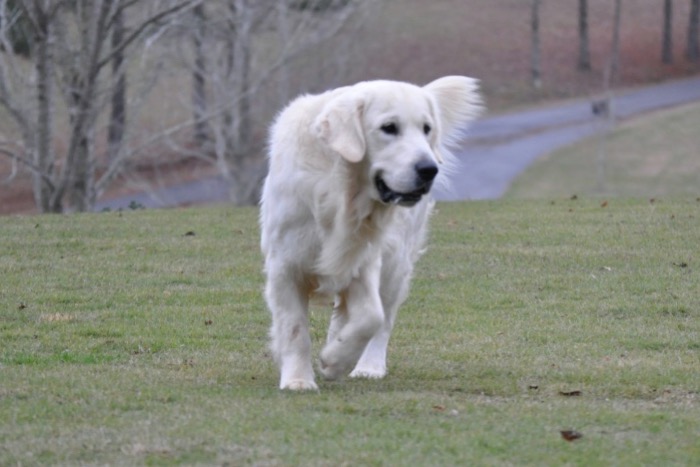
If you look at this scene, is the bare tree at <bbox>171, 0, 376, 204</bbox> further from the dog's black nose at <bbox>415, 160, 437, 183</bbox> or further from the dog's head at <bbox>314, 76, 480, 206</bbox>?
the dog's black nose at <bbox>415, 160, 437, 183</bbox>

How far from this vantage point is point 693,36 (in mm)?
58281

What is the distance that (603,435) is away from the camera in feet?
19.6

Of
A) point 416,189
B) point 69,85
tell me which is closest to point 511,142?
point 69,85

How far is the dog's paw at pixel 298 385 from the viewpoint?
709 cm

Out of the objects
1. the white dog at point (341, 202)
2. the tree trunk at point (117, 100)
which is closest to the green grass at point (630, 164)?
the tree trunk at point (117, 100)

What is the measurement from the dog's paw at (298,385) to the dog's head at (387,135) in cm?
111

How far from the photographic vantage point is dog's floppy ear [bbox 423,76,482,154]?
7906 mm

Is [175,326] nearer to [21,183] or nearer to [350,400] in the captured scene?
[350,400]

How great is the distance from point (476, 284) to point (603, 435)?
5.31 meters

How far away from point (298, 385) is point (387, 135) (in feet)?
4.85

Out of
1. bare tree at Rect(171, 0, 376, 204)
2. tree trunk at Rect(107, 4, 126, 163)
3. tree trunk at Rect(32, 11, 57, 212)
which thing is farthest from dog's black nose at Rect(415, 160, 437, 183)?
bare tree at Rect(171, 0, 376, 204)

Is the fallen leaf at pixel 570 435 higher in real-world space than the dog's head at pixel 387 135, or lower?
lower

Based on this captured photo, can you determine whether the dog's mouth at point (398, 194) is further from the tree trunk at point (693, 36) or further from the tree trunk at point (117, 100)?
the tree trunk at point (693, 36)

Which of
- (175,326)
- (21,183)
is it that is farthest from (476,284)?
(21,183)
